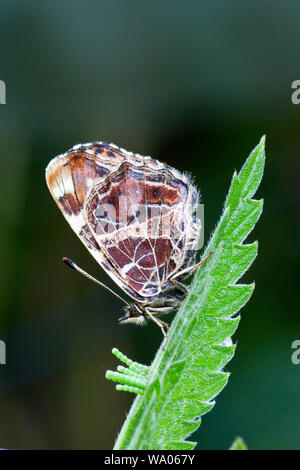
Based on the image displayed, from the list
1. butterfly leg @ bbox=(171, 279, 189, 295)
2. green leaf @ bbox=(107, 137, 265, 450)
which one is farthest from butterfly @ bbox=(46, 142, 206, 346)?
green leaf @ bbox=(107, 137, 265, 450)

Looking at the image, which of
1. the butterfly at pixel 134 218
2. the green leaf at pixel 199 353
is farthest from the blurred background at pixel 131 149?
the green leaf at pixel 199 353

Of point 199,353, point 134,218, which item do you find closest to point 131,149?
point 134,218

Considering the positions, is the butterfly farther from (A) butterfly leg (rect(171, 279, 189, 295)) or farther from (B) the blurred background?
(B) the blurred background

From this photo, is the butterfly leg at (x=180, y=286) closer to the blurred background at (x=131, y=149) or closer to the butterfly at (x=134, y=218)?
the butterfly at (x=134, y=218)

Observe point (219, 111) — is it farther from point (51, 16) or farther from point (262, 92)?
point (51, 16)

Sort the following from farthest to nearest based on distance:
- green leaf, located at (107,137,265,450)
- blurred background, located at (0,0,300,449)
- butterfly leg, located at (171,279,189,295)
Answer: blurred background, located at (0,0,300,449)
butterfly leg, located at (171,279,189,295)
green leaf, located at (107,137,265,450)

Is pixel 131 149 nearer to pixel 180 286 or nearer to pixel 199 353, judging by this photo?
pixel 180 286

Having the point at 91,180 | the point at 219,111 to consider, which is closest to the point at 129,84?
the point at 219,111
